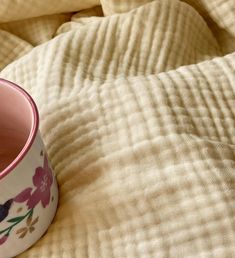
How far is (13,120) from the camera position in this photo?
445 mm

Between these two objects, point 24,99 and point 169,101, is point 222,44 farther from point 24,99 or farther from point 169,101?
point 24,99

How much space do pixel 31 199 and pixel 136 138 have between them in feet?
0.37

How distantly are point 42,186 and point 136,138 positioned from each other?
10 centimetres

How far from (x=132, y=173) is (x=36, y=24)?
13.7 inches

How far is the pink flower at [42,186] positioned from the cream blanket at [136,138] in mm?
39

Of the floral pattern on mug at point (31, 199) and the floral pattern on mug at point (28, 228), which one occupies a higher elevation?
the floral pattern on mug at point (31, 199)

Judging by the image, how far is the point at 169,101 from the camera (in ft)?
1.51

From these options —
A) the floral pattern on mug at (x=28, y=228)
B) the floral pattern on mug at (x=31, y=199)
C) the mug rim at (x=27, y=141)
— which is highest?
the mug rim at (x=27, y=141)

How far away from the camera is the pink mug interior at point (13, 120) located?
413 millimetres

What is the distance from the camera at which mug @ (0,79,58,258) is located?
369 millimetres

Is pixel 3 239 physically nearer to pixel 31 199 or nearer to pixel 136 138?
pixel 31 199

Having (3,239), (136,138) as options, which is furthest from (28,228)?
(136,138)

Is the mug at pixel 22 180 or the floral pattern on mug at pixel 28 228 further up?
the mug at pixel 22 180

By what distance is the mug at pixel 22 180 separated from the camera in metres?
0.37
